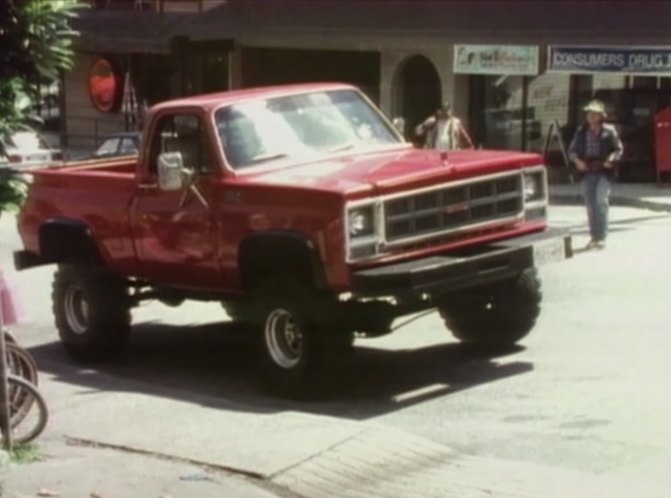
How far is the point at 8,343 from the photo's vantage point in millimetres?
10281

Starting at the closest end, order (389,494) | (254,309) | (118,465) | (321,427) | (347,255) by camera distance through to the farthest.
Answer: (389,494), (118,465), (321,427), (347,255), (254,309)

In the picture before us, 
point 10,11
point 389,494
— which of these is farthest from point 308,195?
point 10,11

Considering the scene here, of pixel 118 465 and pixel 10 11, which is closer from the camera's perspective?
pixel 10 11

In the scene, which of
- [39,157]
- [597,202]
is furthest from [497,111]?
[597,202]

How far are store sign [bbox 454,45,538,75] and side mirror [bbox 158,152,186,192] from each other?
18.6m

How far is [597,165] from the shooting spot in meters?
18.6

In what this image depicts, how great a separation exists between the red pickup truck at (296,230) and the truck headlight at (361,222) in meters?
0.01

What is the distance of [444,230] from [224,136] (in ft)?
6.35

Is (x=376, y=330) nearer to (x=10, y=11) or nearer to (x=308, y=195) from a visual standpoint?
(x=308, y=195)

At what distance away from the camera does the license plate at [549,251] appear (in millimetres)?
11969

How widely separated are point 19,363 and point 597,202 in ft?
31.5

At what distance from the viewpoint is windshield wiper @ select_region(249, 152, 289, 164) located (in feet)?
40.6

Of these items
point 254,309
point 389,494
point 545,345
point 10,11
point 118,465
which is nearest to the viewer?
point 10,11

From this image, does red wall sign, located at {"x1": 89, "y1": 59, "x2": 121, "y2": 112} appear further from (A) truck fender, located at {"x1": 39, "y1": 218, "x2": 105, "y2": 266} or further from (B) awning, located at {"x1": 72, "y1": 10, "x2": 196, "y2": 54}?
(A) truck fender, located at {"x1": 39, "y1": 218, "x2": 105, "y2": 266}
